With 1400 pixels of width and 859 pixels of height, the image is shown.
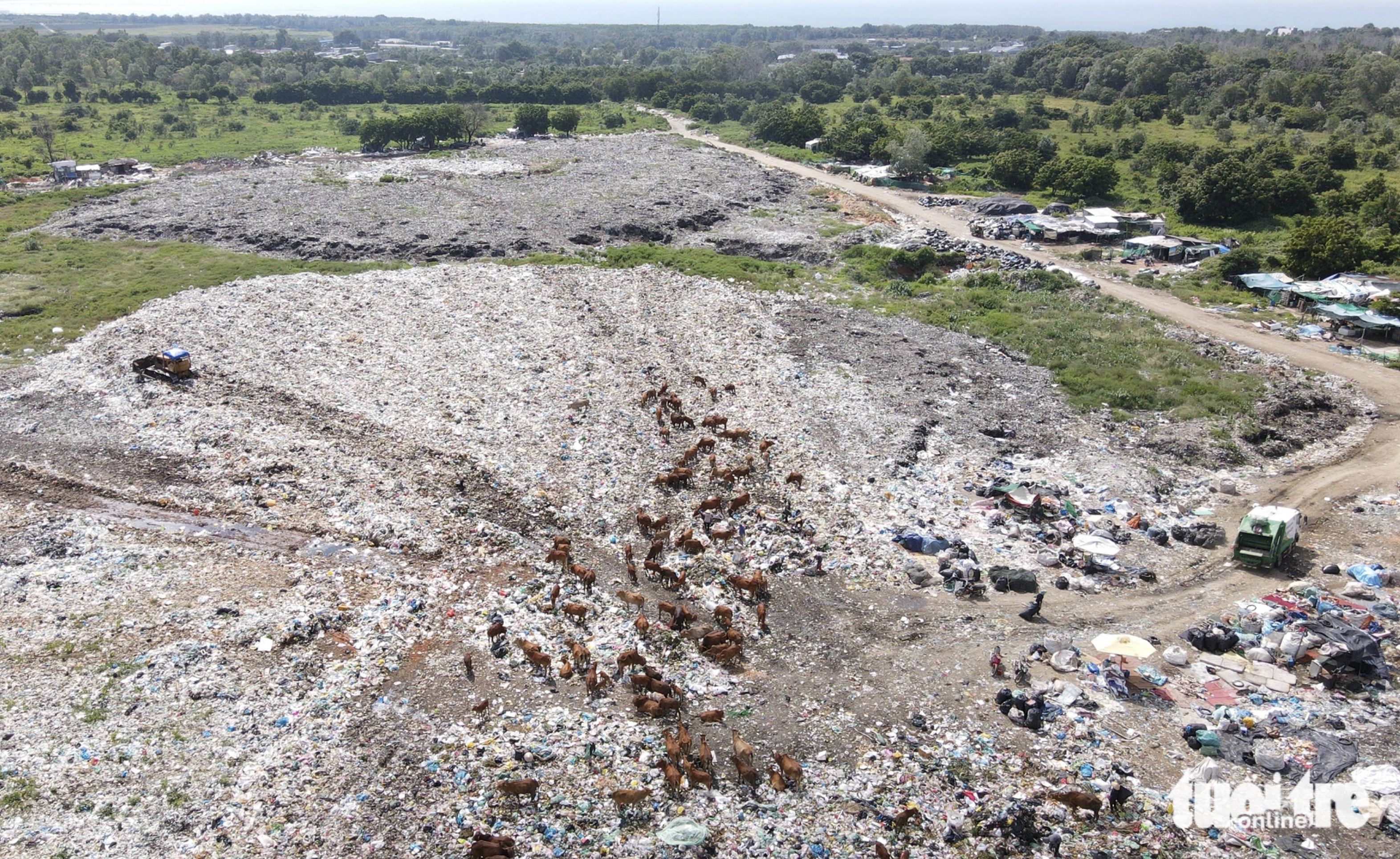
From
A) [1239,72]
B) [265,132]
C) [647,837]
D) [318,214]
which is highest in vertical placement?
[1239,72]

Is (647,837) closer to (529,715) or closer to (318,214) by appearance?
(529,715)

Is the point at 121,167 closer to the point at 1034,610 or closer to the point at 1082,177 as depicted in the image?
the point at 1082,177

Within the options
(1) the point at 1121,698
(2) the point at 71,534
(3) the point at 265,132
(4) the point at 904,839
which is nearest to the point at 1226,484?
(1) the point at 1121,698

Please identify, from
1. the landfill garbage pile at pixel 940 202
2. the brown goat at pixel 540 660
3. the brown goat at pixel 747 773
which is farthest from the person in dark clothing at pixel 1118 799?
the landfill garbage pile at pixel 940 202

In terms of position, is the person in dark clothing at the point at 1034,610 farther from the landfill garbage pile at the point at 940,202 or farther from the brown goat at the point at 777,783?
the landfill garbage pile at the point at 940,202

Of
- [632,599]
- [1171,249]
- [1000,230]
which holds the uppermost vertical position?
[1000,230]

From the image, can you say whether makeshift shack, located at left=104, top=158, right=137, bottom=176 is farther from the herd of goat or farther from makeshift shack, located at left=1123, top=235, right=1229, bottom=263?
makeshift shack, located at left=1123, top=235, right=1229, bottom=263

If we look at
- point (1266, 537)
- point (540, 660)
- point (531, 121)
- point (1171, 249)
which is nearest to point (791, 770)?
point (540, 660)
